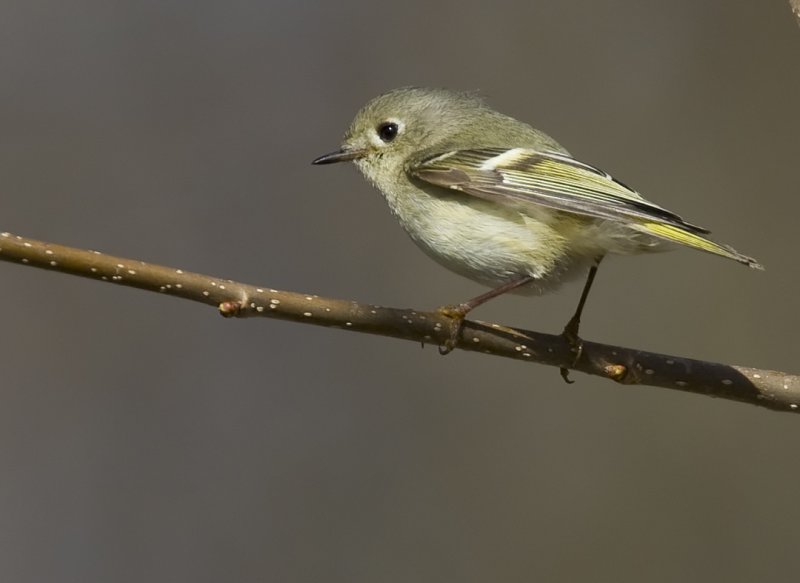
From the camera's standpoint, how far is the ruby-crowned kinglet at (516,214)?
2168 millimetres

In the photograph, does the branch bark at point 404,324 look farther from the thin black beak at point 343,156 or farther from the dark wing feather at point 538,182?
the thin black beak at point 343,156

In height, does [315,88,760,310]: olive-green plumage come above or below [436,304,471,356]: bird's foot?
above

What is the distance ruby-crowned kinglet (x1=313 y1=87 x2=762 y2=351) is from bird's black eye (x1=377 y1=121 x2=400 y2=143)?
12 centimetres

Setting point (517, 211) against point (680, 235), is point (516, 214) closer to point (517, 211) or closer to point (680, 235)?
point (517, 211)

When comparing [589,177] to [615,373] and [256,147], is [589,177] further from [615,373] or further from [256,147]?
[256,147]

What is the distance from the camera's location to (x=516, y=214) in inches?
92.0

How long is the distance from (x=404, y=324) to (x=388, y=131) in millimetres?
1005

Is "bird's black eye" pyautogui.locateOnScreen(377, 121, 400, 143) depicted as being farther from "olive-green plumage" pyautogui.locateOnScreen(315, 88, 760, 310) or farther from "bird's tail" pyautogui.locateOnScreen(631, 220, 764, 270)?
"bird's tail" pyautogui.locateOnScreen(631, 220, 764, 270)

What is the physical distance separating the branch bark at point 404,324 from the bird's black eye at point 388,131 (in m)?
0.87

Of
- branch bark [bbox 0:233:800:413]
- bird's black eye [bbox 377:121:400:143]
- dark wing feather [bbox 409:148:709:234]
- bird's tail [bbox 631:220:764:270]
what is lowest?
branch bark [bbox 0:233:800:413]

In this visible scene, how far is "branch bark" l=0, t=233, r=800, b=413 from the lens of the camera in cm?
169

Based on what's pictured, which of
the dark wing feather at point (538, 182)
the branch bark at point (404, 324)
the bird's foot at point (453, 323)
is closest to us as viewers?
the branch bark at point (404, 324)

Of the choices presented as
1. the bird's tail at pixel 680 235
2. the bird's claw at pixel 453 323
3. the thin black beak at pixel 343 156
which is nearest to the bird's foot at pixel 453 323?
the bird's claw at pixel 453 323

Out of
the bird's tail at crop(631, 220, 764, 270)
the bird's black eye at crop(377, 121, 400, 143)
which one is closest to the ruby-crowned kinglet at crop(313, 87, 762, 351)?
the bird's tail at crop(631, 220, 764, 270)
